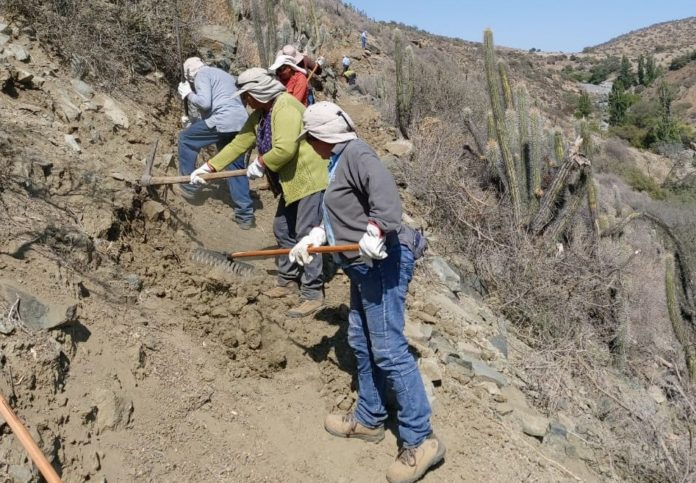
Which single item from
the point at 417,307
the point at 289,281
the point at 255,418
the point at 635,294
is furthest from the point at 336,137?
the point at 635,294

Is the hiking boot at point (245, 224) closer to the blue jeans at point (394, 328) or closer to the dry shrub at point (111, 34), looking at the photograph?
the dry shrub at point (111, 34)

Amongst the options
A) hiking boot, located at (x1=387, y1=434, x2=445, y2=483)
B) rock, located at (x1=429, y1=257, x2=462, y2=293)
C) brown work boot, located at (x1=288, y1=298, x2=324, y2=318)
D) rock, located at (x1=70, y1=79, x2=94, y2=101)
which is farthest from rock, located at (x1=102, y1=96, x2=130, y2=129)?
hiking boot, located at (x1=387, y1=434, x2=445, y2=483)

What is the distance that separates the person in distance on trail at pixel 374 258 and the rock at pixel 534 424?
3.38ft

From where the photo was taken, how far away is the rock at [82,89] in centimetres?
586

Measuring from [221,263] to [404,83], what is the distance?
6.31m

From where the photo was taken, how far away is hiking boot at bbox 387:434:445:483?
329 centimetres

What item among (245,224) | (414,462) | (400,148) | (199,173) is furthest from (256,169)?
(400,148)

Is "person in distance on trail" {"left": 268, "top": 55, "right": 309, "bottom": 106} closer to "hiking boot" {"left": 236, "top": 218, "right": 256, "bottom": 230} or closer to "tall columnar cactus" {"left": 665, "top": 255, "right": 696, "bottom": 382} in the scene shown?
"hiking boot" {"left": 236, "top": 218, "right": 256, "bottom": 230}

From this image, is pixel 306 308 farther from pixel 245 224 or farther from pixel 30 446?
pixel 30 446

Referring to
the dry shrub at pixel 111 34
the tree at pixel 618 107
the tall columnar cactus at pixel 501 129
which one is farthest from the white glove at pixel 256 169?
the tree at pixel 618 107

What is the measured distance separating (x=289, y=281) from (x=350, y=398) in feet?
4.27

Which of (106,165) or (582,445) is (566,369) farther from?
(106,165)

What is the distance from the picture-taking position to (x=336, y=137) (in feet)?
9.92

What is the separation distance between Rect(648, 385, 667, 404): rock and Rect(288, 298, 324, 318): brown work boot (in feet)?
12.4
